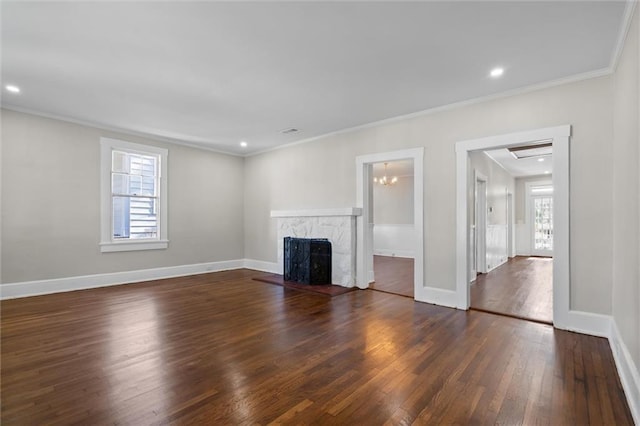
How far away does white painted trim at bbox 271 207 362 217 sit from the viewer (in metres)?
5.11

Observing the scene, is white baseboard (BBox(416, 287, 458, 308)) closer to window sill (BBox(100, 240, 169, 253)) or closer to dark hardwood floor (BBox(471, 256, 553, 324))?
dark hardwood floor (BBox(471, 256, 553, 324))

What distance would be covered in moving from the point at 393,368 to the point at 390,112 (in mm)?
3393

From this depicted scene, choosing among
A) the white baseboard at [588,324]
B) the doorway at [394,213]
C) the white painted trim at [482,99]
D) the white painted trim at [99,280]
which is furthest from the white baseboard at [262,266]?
the white baseboard at [588,324]

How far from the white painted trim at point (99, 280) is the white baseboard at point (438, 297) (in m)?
4.44

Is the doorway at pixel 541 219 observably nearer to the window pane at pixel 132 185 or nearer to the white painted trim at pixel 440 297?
the white painted trim at pixel 440 297

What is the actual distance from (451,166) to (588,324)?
2.23 meters

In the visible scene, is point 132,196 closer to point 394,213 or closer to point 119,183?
point 119,183

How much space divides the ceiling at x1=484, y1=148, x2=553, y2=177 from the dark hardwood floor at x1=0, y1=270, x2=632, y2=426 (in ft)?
14.2

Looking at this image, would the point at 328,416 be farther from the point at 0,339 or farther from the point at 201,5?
the point at 0,339

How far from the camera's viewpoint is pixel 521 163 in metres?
7.73

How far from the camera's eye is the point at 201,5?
2.21 meters

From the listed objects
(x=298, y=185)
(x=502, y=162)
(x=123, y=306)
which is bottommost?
(x=123, y=306)

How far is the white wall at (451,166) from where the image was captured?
3119mm

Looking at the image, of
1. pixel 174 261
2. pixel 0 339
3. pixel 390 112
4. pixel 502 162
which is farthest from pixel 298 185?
pixel 502 162
